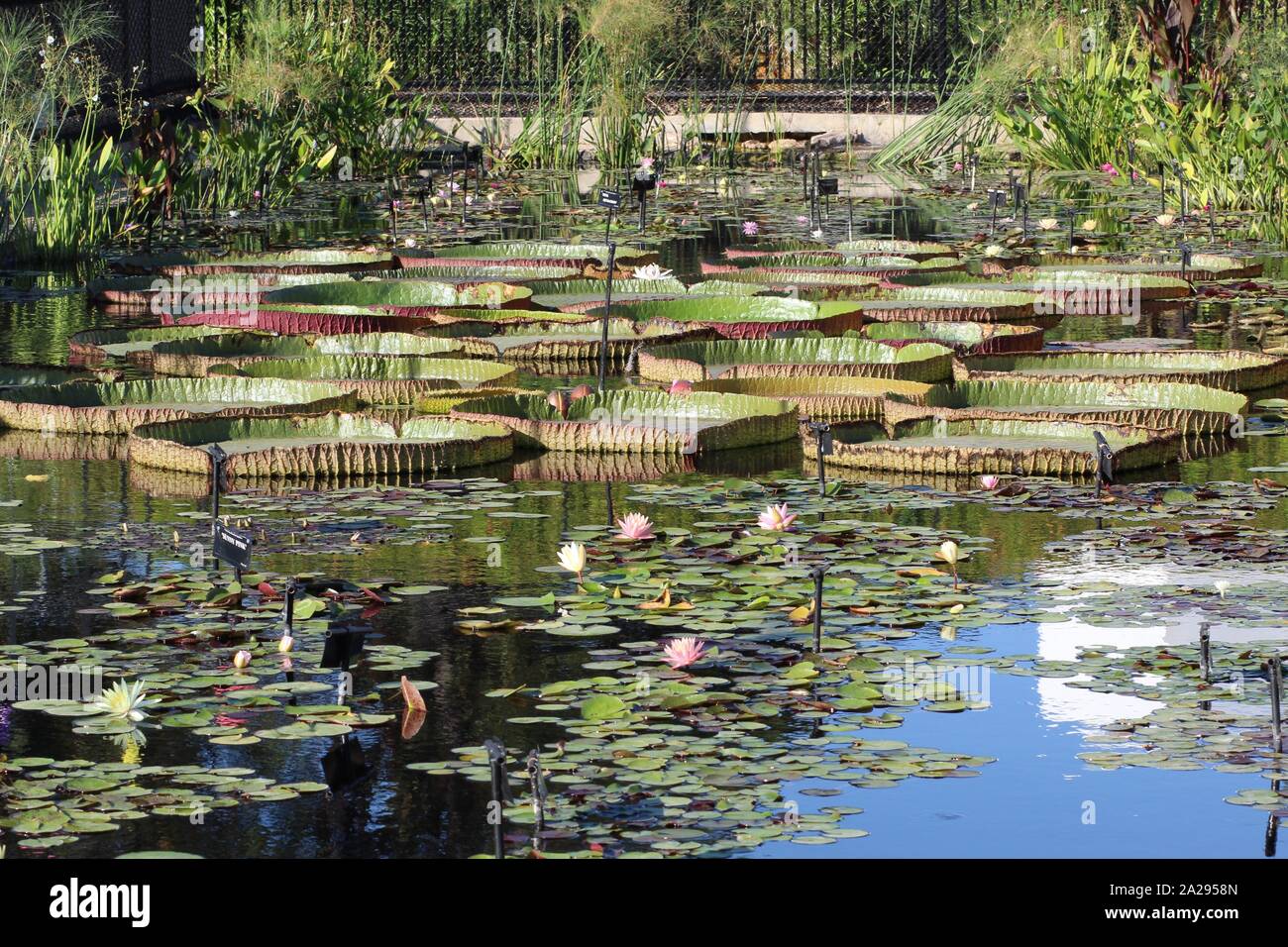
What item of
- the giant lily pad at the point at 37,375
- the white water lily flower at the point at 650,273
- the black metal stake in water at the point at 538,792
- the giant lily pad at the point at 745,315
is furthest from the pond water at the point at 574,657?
the white water lily flower at the point at 650,273

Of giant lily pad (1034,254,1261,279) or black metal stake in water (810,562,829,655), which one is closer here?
black metal stake in water (810,562,829,655)

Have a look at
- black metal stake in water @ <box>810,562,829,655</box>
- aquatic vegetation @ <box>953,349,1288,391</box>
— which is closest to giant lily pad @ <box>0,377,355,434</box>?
aquatic vegetation @ <box>953,349,1288,391</box>

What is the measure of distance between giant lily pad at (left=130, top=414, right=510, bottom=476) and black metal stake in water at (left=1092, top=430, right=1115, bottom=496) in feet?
6.98

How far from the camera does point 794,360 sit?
10.5m

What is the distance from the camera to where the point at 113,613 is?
5.95 meters

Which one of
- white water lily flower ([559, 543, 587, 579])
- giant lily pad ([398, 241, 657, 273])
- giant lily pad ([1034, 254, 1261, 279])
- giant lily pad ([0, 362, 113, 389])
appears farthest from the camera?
giant lily pad ([398, 241, 657, 273])

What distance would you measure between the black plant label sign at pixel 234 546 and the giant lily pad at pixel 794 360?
14.4ft

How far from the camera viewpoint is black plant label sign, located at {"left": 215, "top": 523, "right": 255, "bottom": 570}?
5691mm

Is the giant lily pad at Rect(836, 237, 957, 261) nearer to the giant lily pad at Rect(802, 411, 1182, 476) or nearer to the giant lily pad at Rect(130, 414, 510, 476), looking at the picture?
the giant lily pad at Rect(802, 411, 1182, 476)

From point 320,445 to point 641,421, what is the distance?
1.47 metres

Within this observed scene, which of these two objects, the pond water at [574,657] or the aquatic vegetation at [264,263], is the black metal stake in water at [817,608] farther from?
the aquatic vegetation at [264,263]

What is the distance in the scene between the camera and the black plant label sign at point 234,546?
18.7 ft

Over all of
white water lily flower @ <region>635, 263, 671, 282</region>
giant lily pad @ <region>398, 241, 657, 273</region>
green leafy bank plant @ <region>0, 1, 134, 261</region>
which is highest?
green leafy bank plant @ <region>0, 1, 134, 261</region>

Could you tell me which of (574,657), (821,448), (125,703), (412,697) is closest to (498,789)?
(412,697)
